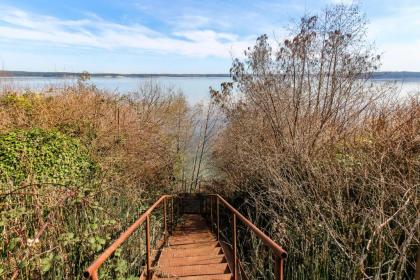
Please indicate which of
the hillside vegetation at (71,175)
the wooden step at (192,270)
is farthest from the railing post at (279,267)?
the wooden step at (192,270)

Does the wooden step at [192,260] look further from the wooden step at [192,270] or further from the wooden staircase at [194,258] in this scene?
the wooden step at [192,270]

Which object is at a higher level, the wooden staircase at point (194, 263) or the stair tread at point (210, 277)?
the stair tread at point (210, 277)

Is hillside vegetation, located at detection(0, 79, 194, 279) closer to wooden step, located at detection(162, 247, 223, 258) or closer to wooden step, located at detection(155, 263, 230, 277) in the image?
wooden step, located at detection(155, 263, 230, 277)

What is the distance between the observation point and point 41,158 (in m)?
6.77

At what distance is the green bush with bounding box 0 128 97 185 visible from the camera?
6.18 m

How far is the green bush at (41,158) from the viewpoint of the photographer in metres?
6.18

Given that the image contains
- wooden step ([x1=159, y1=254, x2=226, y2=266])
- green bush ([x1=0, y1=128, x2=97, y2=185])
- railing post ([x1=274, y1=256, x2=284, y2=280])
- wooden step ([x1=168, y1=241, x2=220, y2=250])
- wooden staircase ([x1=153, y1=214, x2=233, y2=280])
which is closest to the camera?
railing post ([x1=274, y1=256, x2=284, y2=280])

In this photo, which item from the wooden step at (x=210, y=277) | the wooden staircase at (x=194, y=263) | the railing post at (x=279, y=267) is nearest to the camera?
the railing post at (x=279, y=267)

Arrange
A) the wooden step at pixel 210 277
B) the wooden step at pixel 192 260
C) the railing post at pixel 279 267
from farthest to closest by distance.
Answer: the wooden step at pixel 192 260 < the wooden step at pixel 210 277 < the railing post at pixel 279 267

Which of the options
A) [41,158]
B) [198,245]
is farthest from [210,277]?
[41,158]

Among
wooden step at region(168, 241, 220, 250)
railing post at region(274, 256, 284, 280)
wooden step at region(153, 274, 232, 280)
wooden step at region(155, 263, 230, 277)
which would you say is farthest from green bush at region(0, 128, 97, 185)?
railing post at region(274, 256, 284, 280)

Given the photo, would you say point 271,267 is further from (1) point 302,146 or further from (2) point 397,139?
(1) point 302,146

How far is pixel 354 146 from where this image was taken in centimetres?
672

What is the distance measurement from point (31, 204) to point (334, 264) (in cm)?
402
